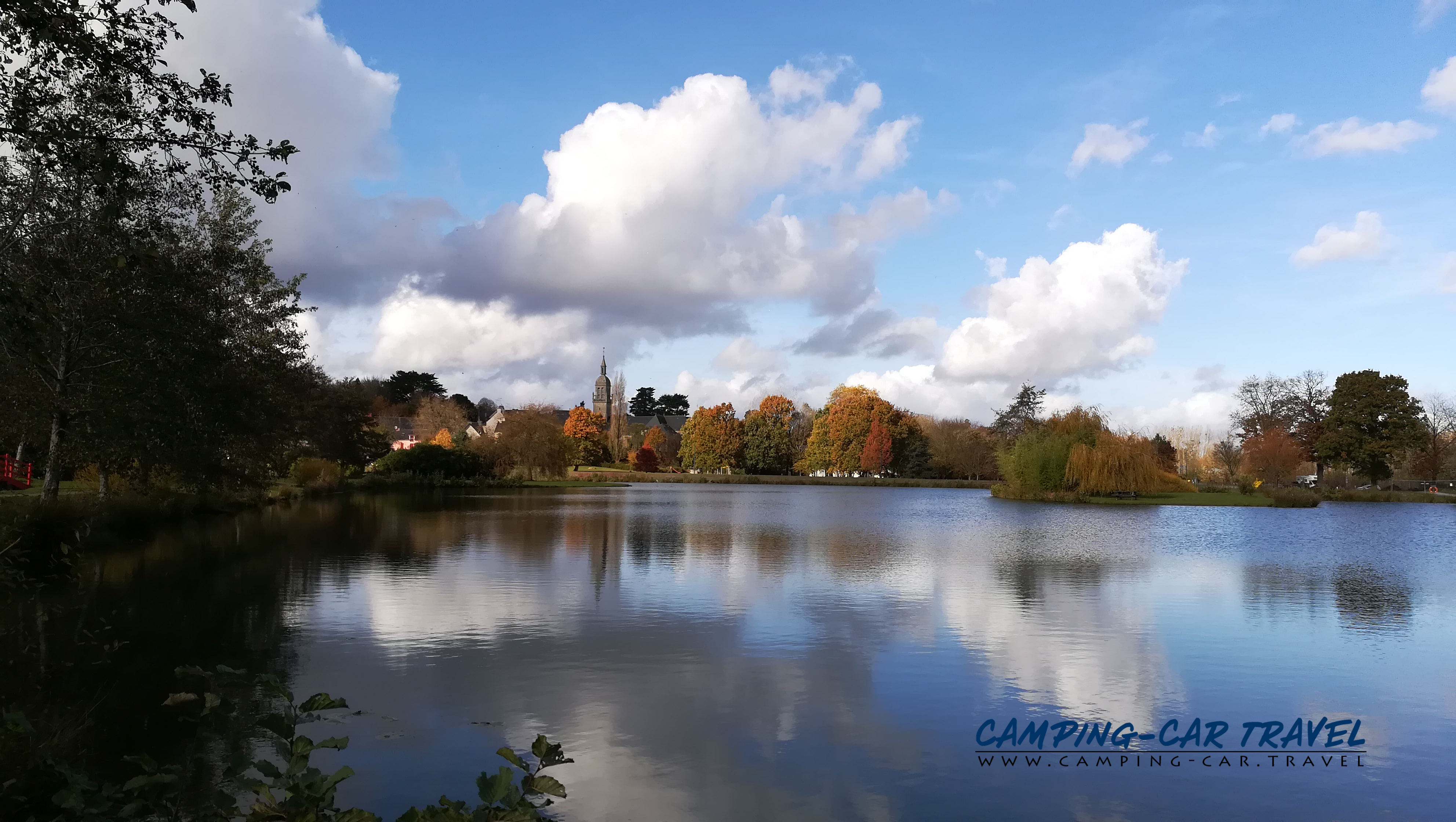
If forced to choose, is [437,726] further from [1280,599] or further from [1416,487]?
[1416,487]

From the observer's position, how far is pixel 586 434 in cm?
8306

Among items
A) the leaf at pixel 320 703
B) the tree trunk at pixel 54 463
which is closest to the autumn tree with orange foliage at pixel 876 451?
the tree trunk at pixel 54 463

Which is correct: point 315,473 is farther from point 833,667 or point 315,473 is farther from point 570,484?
point 833,667

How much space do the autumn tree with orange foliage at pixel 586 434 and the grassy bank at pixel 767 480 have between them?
5.30m

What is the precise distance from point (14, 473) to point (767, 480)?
51.5 m

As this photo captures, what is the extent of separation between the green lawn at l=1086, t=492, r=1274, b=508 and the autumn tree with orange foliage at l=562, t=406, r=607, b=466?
1809 inches

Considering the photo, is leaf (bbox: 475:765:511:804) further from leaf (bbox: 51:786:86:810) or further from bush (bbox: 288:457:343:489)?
bush (bbox: 288:457:343:489)

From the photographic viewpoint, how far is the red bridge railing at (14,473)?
25906 mm

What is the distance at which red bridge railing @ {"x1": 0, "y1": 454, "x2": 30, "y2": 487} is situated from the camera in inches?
1020

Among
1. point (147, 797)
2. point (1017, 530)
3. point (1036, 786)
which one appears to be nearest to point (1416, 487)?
point (1017, 530)

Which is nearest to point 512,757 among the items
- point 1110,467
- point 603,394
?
point 1110,467

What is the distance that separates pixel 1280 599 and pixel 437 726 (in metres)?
12.1

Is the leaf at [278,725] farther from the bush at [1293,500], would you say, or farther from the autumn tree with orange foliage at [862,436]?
the autumn tree with orange foliage at [862,436]

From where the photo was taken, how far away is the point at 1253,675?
8625 mm
